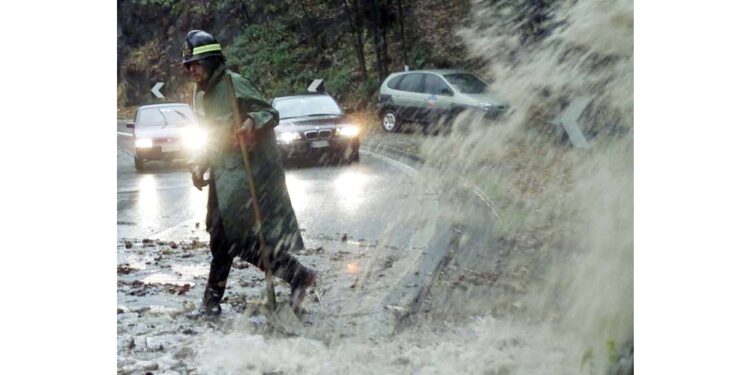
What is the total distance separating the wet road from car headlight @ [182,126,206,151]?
150 millimetres

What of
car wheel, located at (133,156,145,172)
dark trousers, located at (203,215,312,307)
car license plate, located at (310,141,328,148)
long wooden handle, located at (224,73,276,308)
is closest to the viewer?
long wooden handle, located at (224,73,276,308)

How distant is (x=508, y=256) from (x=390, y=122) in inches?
37.2

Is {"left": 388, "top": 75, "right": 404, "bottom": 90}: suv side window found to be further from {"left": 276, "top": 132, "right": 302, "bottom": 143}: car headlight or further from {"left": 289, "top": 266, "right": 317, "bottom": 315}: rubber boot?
{"left": 289, "top": 266, "right": 317, "bottom": 315}: rubber boot

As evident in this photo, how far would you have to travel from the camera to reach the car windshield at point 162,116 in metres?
5.76

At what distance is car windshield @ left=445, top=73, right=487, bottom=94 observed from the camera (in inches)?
237

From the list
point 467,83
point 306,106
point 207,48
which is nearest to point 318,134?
point 306,106

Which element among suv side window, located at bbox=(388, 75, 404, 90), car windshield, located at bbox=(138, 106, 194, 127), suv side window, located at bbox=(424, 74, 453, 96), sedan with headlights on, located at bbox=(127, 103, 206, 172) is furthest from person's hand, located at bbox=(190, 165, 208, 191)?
suv side window, located at bbox=(424, 74, 453, 96)

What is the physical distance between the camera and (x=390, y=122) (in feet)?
20.2
